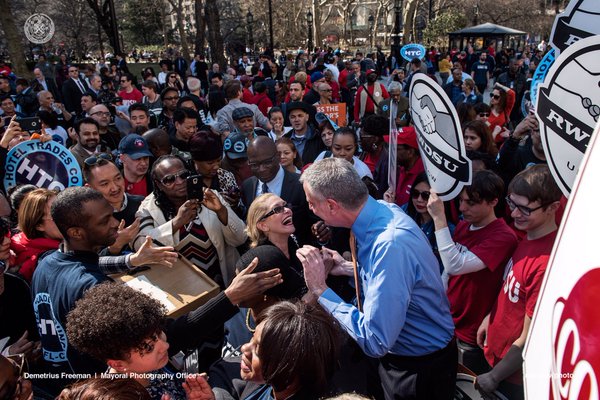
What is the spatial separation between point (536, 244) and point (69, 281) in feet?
7.20

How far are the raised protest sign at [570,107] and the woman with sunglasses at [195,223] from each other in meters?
2.03

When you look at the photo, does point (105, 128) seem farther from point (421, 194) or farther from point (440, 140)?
point (440, 140)

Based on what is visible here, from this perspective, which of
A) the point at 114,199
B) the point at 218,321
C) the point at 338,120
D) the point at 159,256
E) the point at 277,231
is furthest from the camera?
the point at 338,120

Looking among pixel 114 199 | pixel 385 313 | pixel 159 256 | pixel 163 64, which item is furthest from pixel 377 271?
pixel 163 64

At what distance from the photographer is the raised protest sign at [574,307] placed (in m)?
0.61

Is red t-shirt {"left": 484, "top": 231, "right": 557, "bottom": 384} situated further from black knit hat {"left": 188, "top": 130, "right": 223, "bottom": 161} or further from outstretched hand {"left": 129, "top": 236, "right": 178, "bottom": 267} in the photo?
black knit hat {"left": 188, "top": 130, "right": 223, "bottom": 161}

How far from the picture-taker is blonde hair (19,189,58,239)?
2887mm

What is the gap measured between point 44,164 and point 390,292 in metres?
3.15

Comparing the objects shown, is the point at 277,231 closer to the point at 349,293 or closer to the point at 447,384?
the point at 349,293

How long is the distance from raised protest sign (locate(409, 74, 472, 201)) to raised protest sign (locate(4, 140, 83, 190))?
105 inches

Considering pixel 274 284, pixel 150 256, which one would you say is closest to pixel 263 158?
pixel 150 256

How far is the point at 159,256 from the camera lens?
8.46ft

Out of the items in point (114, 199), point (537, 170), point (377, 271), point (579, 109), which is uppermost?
point (579, 109)

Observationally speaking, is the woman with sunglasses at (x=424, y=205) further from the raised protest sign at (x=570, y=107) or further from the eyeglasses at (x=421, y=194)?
the raised protest sign at (x=570, y=107)
